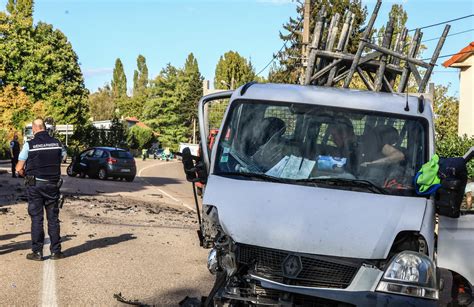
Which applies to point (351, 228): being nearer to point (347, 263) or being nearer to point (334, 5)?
point (347, 263)

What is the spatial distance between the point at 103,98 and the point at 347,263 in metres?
140

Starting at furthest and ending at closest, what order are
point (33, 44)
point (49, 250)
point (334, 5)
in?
point (33, 44) < point (334, 5) < point (49, 250)

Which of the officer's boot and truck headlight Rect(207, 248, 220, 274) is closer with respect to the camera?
truck headlight Rect(207, 248, 220, 274)

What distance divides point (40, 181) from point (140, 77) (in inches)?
5874

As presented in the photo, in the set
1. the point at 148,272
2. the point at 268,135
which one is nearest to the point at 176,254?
the point at 148,272

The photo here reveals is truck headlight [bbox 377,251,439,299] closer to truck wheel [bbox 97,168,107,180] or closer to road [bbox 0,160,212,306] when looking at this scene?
road [bbox 0,160,212,306]

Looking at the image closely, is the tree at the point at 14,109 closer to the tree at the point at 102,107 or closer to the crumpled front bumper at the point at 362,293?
the crumpled front bumper at the point at 362,293

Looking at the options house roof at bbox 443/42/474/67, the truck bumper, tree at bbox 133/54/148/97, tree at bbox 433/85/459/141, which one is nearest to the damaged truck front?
the truck bumper

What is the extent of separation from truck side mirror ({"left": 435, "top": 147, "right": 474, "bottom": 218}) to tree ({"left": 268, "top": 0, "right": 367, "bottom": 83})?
49.1 feet

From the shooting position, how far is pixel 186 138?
113812mm

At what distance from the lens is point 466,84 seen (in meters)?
30.0

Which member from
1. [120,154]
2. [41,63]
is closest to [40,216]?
[120,154]

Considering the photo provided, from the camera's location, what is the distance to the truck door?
6070mm

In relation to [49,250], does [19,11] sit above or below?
above
